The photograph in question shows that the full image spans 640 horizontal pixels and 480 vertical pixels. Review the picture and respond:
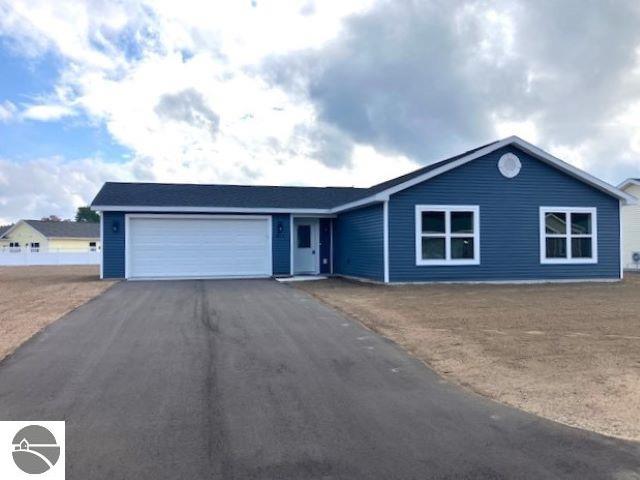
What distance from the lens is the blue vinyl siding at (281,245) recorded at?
21.2 m

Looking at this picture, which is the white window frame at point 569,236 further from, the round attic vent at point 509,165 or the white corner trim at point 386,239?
the white corner trim at point 386,239

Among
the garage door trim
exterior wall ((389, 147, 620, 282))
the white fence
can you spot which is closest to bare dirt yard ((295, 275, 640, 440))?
exterior wall ((389, 147, 620, 282))

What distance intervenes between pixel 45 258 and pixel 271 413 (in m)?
43.8

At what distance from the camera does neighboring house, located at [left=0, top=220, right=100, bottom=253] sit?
5769 centimetres

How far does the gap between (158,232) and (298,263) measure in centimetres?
535

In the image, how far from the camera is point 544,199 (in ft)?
59.3

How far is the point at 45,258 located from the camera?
4403 centimetres

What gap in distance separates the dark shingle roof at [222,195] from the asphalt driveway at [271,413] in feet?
37.3

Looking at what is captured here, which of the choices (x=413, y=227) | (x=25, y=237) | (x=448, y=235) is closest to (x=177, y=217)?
(x=413, y=227)

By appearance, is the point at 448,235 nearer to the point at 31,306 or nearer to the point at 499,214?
the point at 499,214

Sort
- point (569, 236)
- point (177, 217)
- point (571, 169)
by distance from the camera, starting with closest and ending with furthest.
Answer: point (571, 169), point (569, 236), point (177, 217)

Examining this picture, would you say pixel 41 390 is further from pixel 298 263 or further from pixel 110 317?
pixel 298 263

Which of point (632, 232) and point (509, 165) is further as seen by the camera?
point (632, 232)

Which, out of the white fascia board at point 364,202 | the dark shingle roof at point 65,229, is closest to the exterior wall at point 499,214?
the white fascia board at point 364,202
